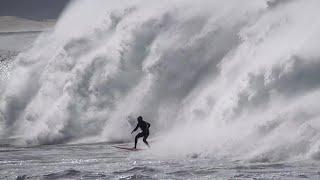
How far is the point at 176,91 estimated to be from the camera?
29703 mm

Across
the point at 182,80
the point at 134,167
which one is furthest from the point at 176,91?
the point at 134,167

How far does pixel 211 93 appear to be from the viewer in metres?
26.1

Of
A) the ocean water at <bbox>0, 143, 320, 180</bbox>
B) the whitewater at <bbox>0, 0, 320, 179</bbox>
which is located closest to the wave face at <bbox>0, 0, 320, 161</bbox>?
the whitewater at <bbox>0, 0, 320, 179</bbox>

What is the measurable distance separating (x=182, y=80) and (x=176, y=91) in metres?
0.52

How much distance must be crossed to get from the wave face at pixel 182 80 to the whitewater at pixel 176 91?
0.17 ft

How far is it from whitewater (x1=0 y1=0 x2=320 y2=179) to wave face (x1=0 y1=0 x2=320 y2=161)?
5 centimetres

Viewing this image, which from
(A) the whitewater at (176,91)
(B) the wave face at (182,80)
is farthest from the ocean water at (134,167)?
(B) the wave face at (182,80)

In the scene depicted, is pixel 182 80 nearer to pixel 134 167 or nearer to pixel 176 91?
pixel 176 91

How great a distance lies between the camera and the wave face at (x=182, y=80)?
2144cm

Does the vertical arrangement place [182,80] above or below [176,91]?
above

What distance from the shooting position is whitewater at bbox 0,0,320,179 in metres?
19.7

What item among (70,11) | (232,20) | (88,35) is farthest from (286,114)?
(70,11)

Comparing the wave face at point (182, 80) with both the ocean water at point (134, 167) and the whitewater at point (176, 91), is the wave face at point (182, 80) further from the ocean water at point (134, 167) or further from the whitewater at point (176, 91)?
the ocean water at point (134, 167)

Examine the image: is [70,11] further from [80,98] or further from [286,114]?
[286,114]
